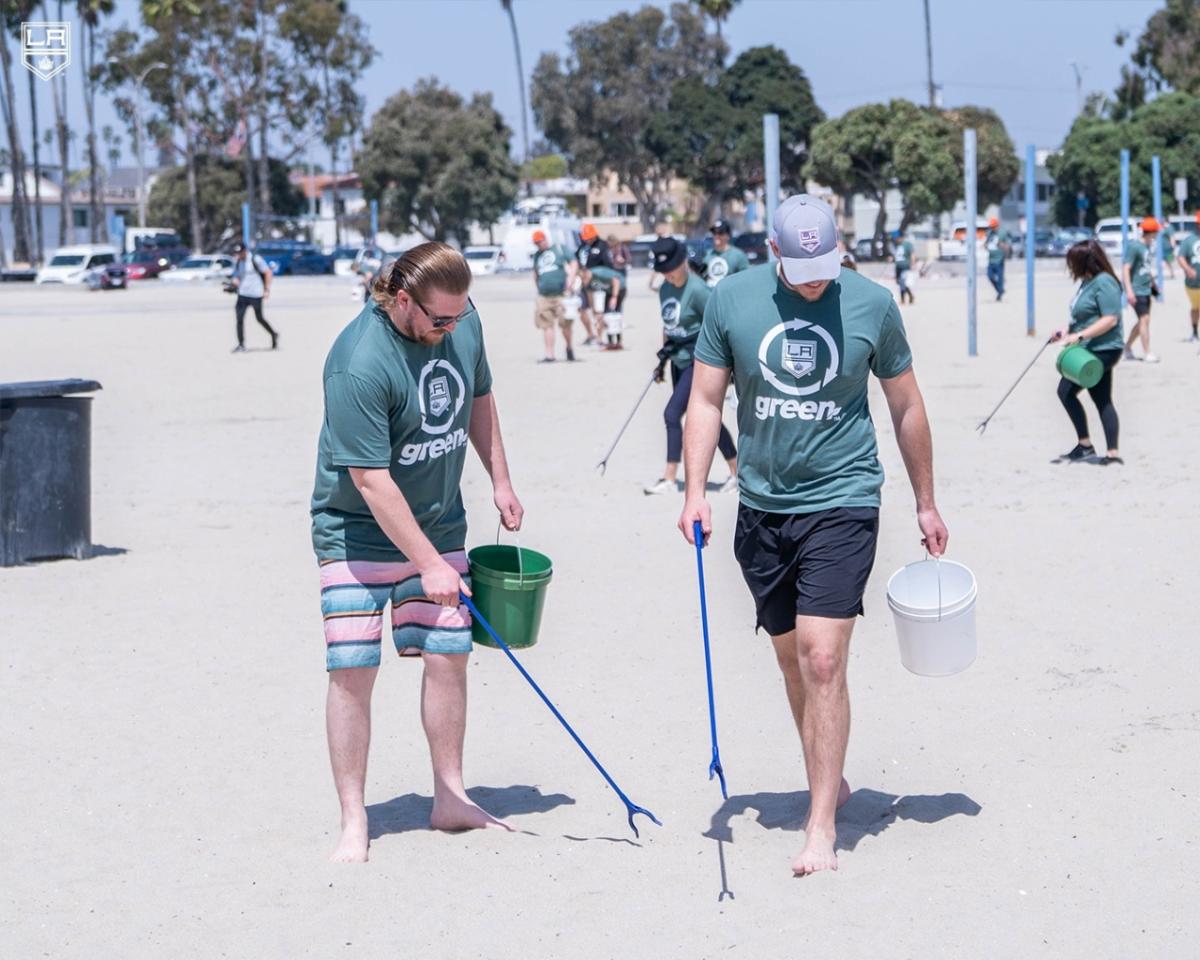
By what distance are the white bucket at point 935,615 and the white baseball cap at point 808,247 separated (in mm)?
859

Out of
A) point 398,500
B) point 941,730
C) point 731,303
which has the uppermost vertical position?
point 731,303

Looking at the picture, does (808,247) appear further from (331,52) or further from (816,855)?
(331,52)

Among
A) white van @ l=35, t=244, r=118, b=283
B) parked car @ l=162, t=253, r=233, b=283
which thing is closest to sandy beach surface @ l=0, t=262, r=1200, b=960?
white van @ l=35, t=244, r=118, b=283

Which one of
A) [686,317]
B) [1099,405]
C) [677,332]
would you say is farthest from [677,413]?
[1099,405]

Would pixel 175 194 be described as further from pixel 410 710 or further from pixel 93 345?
pixel 410 710

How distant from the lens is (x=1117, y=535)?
902 centimetres

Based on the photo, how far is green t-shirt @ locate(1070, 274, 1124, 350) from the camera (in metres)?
11.0

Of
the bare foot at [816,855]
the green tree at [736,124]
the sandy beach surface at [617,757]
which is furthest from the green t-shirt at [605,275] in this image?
the green tree at [736,124]

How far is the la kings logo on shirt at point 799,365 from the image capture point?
439 centimetres

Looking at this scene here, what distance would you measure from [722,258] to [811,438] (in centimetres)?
839

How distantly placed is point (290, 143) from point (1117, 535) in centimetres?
7302

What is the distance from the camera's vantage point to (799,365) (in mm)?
4391

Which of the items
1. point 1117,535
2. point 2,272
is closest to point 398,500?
point 1117,535

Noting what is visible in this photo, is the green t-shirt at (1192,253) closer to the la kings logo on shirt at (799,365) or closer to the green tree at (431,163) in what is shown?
the la kings logo on shirt at (799,365)
